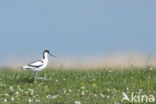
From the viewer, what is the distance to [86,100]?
46.3 feet

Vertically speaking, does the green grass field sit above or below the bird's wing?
below

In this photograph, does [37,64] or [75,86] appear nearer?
[75,86]

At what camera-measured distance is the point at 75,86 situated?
1725cm

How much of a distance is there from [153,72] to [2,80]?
7.66 meters

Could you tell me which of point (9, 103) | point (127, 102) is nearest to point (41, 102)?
point (9, 103)

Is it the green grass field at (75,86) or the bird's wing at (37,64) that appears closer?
the green grass field at (75,86)

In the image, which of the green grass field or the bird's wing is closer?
the green grass field

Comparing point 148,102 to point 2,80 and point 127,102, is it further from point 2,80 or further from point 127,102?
point 2,80

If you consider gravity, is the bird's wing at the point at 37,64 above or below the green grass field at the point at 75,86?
above

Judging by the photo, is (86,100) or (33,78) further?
(33,78)

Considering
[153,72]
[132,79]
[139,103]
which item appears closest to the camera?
[139,103]

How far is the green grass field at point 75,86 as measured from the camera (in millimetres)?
14472

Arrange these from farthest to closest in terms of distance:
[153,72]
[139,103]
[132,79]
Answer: [153,72], [132,79], [139,103]

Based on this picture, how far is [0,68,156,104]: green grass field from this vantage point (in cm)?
1447
